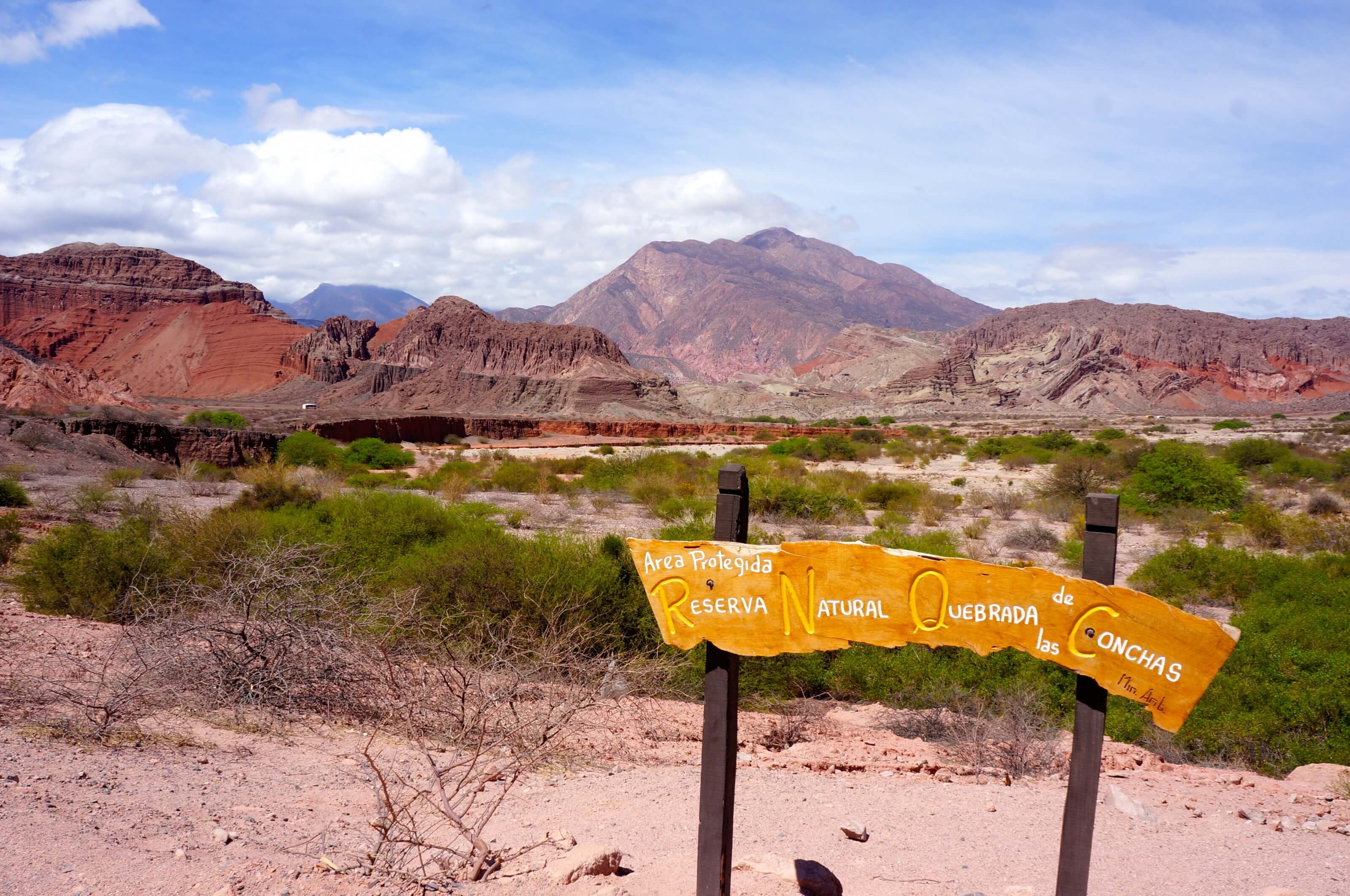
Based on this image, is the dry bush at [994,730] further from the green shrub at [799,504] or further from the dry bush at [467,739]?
the green shrub at [799,504]

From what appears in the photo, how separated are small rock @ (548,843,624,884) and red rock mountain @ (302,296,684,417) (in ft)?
247

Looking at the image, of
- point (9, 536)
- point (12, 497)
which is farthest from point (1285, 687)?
point (12, 497)

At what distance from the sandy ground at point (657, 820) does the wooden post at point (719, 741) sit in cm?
74

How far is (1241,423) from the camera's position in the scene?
66688mm

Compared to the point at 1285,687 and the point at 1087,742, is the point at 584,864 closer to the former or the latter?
the point at 1087,742

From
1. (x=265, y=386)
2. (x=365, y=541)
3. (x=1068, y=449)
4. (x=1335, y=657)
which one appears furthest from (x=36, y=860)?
(x=265, y=386)

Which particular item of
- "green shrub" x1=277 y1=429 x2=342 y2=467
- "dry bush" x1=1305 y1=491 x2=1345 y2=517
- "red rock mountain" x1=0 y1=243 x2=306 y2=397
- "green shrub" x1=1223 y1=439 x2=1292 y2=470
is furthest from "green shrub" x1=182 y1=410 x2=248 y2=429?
"red rock mountain" x1=0 y1=243 x2=306 y2=397

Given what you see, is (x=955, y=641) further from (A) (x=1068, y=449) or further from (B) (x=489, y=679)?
(A) (x=1068, y=449)

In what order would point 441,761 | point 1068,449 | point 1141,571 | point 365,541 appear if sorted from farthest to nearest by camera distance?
point 1068,449 < point 1141,571 < point 365,541 < point 441,761

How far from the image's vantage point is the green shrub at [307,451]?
99.3 ft

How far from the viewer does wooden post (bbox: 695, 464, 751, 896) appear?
12.2 feet

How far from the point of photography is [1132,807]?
569 cm

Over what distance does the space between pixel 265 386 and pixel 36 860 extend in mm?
102683

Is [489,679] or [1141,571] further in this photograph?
[1141,571]
